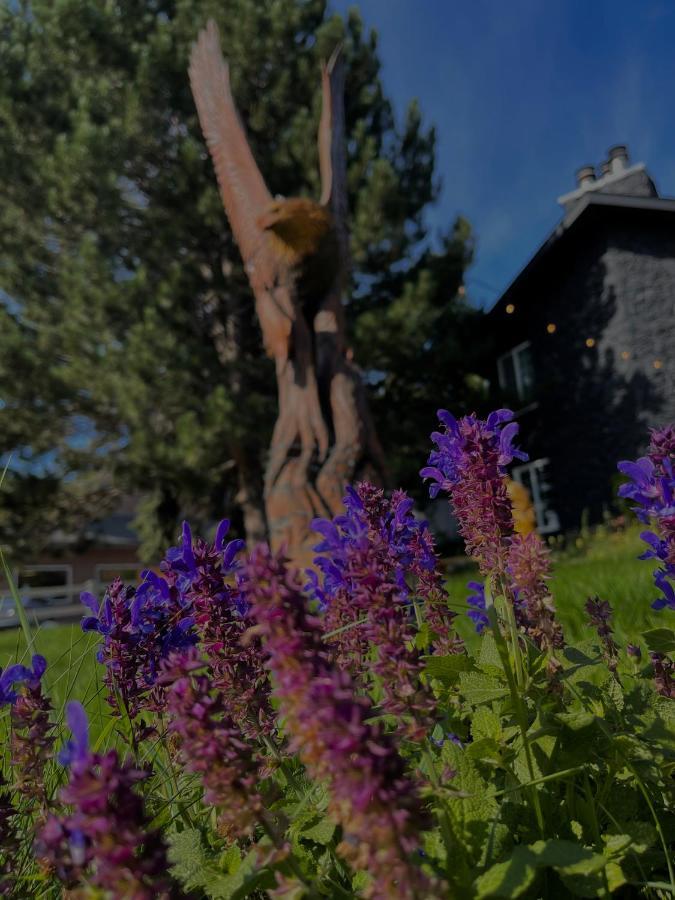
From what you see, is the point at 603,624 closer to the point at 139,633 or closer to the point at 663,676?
the point at 663,676

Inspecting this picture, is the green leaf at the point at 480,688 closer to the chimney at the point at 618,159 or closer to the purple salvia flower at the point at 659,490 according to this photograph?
the purple salvia flower at the point at 659,490

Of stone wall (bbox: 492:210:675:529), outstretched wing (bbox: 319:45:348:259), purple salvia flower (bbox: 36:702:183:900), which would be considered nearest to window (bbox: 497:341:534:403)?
stone wall (bbox: 492:210:675:529)

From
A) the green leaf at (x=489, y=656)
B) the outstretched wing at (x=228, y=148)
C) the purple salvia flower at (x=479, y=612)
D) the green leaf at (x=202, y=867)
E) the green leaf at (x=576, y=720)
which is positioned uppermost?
the outstretched wing at (x=228, y=148)

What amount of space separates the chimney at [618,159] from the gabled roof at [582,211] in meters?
2.02

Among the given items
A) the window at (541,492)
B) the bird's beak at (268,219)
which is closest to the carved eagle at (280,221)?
the bird's beak at (268,219)

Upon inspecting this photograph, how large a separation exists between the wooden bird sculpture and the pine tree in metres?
4.49

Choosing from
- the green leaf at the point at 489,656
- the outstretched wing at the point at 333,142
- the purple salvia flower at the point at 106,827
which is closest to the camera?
the purple salvia flower at the point at 106,827

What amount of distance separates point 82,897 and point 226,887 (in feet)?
0.81

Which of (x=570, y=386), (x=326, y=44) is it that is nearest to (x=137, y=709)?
(x=570, y=386)

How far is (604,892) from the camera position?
82 cm

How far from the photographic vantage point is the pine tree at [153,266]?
427 inches

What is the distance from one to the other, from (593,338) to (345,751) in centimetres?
1410

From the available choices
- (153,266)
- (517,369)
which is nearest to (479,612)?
(153,266)

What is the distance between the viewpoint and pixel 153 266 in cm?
1248
